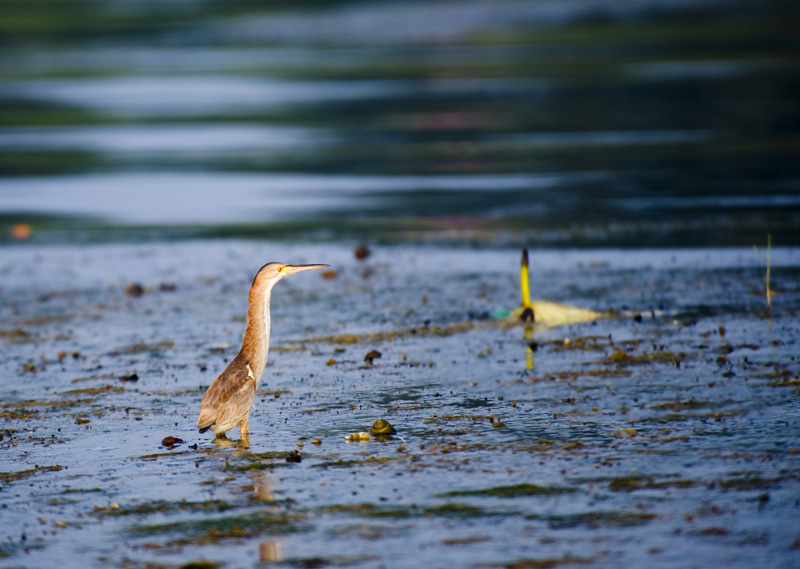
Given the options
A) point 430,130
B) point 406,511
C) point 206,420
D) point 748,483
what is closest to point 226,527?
point 406,511

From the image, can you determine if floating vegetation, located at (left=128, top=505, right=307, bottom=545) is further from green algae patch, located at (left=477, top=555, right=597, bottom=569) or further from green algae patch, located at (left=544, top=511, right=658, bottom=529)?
green algae patch, located at (left=544, top=511, right=658, bottom=529)

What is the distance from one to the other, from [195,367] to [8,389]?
4.61 ft

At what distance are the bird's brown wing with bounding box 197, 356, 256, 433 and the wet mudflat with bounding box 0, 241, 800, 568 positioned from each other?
196 mm

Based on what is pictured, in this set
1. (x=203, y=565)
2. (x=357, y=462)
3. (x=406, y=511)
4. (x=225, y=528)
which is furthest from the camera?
(x=357, y=462)

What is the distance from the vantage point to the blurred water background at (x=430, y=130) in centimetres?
1677

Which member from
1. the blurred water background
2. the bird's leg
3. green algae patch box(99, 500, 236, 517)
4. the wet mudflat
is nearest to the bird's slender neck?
the bird's leg

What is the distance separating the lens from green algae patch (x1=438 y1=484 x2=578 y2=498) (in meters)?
6.47

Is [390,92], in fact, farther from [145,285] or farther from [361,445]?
[361,445]

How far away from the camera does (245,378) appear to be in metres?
7.73

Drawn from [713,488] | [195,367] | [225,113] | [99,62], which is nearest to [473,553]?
[713,488]

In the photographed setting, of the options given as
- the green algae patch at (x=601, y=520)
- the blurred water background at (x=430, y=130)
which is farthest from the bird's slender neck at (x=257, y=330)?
the blurred water background at (x=430, y=130)

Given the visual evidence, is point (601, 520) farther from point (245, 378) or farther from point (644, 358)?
point (644, 358)

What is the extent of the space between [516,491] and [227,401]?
77.0 inches

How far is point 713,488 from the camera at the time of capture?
639 centimetres
